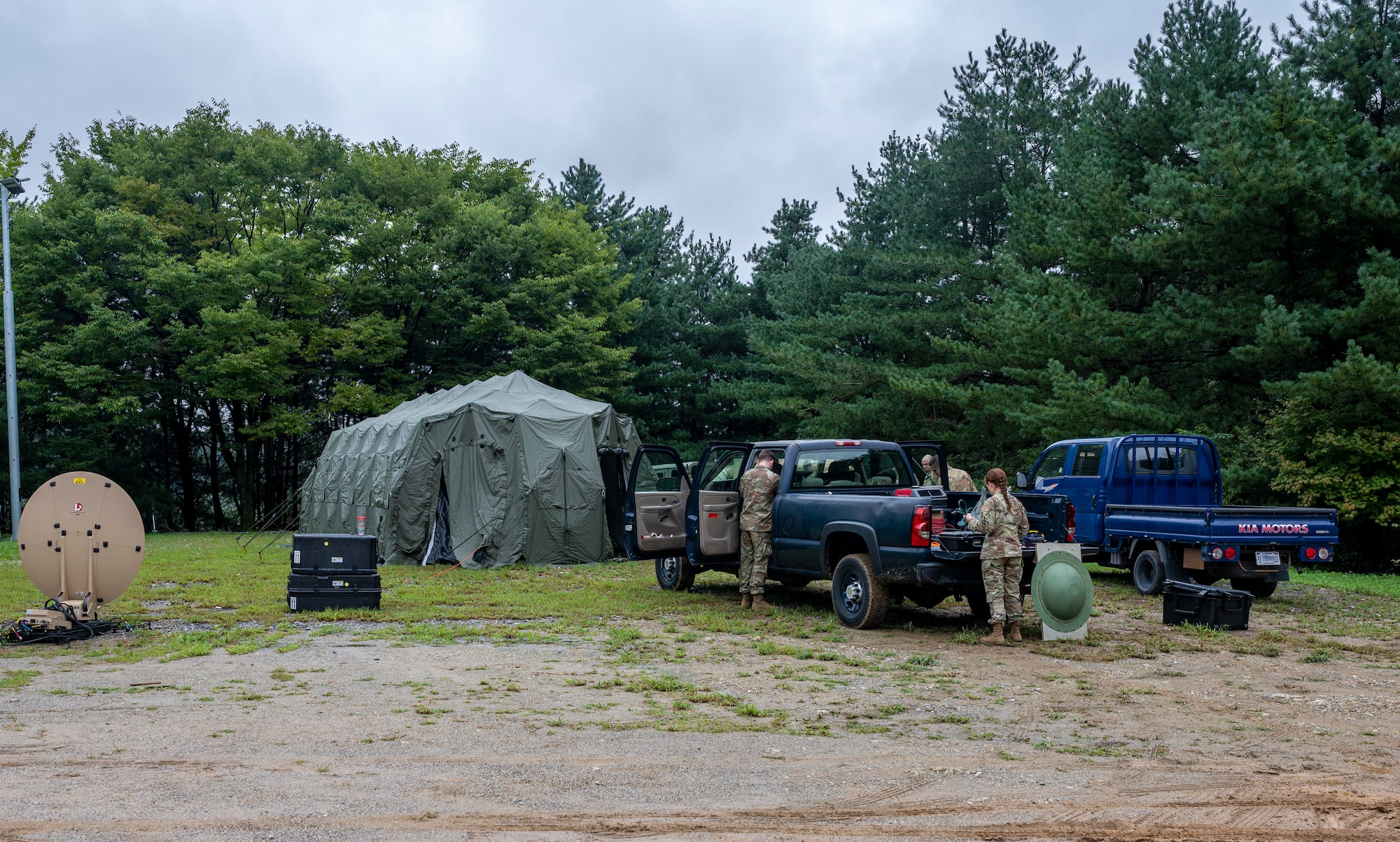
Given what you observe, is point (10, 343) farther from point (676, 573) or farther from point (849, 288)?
point (849, 288)

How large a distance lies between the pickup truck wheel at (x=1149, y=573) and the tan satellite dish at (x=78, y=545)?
36.7 feet

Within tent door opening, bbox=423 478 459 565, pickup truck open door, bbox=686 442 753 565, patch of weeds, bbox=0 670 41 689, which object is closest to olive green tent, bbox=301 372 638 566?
tent door opening, bbox=423 478 459 565

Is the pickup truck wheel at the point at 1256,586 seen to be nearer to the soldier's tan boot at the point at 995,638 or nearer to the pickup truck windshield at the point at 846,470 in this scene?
the pickup truck windshield at the point at 846,470

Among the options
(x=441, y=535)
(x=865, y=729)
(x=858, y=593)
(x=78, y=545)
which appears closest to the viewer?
(x=865, y=729)

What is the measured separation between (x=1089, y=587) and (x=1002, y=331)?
14.1 metres

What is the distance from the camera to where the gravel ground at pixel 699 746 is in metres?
4.62

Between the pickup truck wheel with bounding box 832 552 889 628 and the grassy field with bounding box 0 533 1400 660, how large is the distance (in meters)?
0.27

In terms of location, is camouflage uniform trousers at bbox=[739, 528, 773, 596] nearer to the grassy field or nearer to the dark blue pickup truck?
the dark blue pickup truck

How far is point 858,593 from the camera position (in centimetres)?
1023

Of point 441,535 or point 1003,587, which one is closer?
point 1003,587

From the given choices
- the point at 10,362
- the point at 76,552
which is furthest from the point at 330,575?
the point at 10,362

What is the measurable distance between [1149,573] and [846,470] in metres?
4.43

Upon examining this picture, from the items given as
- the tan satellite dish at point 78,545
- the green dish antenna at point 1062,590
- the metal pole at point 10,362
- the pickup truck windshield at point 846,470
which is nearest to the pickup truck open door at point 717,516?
the pickup truck windshield at point 846,470

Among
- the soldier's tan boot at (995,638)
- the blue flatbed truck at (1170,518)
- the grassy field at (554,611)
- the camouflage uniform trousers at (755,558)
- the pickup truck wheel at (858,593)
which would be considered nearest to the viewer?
the soldier's tan boot at (995,638)
